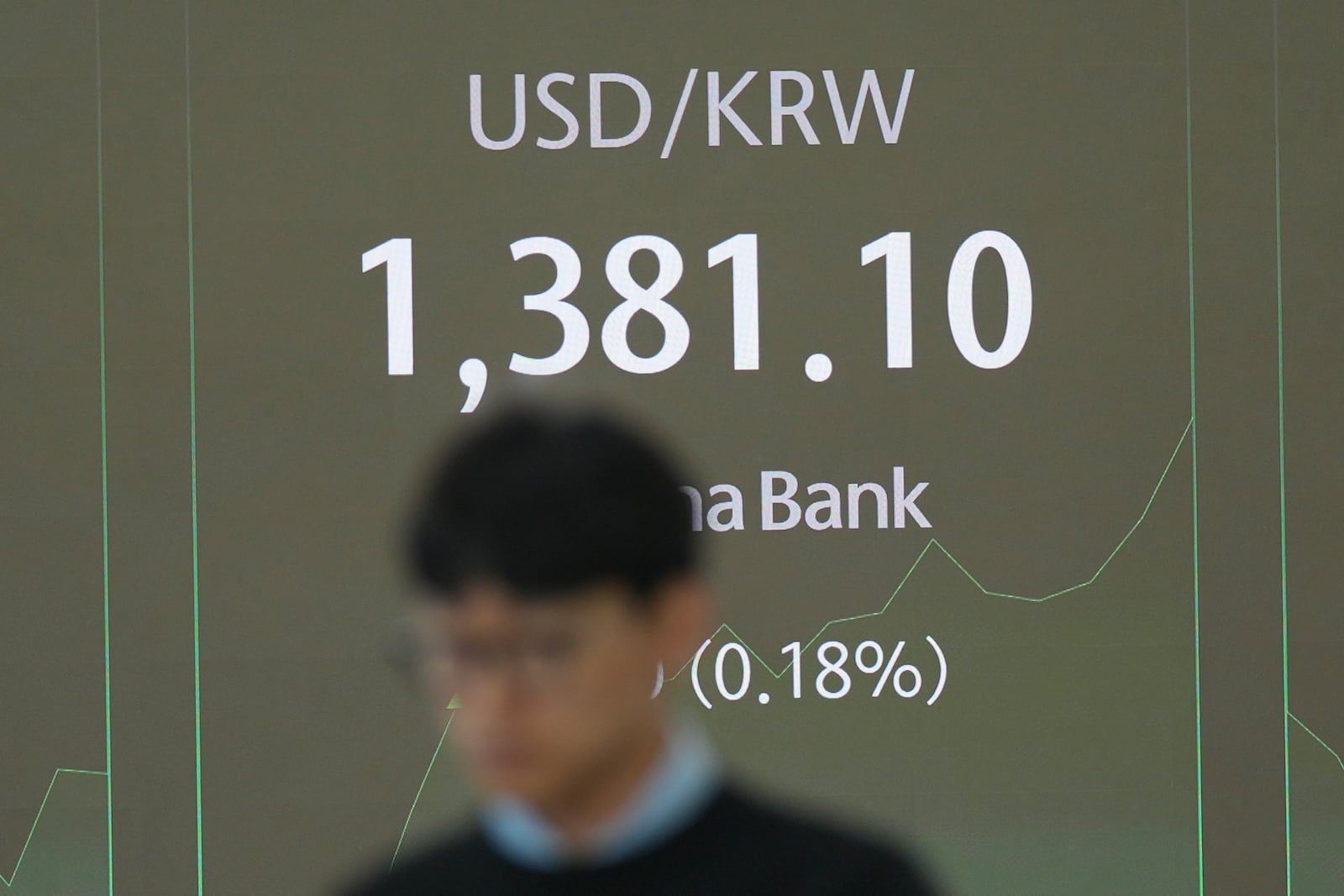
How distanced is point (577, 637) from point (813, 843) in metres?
0.17

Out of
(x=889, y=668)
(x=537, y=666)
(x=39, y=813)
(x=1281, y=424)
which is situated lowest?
(x=39, y=813)

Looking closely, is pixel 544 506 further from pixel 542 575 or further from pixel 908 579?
pixel 908 579

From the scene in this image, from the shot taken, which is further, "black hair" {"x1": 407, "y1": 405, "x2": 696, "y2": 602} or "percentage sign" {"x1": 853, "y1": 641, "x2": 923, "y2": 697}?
"percentage sign" {"x1": 853, "y1": 641, "x2": 923, "y2": 697}

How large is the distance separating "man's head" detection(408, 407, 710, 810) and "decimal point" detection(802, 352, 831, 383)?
2078 mm

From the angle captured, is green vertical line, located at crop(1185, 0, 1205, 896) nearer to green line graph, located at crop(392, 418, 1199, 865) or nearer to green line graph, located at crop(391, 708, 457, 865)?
green line graph, located at crop(392, 418, 1199, 865)

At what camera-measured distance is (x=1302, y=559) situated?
9.61 ft

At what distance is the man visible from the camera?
2.73 ft

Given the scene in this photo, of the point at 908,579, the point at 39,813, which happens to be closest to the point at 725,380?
the point at 908,579

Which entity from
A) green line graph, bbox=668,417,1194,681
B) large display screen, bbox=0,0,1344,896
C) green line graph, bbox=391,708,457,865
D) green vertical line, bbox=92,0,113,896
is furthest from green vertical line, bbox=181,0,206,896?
green line graph, bbox=668,417,1194,681

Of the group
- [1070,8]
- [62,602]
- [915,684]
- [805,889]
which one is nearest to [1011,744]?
[915,684]

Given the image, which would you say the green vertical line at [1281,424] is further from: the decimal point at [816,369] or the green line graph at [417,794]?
the green line graph at [417,794]

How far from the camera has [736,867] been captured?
0.89 metres

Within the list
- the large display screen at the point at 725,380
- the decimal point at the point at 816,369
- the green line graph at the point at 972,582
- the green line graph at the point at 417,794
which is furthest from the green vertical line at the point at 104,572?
the decimal point at the point at 816,369

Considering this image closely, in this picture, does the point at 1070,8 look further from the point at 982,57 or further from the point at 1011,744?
the point at 1011,744
